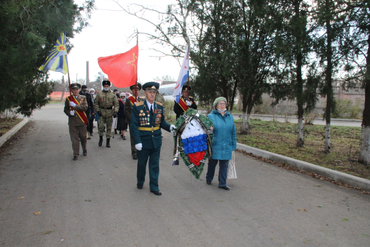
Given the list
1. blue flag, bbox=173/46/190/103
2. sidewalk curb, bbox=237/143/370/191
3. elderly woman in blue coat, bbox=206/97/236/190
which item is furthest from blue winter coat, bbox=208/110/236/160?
sidewalk curb, bbox=237/143/370/191

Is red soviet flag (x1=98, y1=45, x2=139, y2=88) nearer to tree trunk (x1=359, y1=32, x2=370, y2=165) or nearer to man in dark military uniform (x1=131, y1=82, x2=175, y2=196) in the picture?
man in dark military uniform (x1=131, y1=82, x2=175, y2=196)

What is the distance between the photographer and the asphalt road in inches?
148

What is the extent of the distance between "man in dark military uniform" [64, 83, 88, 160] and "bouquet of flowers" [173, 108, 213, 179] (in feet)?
12.5

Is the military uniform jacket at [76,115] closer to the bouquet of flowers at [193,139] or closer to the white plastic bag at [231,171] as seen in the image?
the bouquet of flowers at [193,139]

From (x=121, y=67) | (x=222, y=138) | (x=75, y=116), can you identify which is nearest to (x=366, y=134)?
(x=222, y=138)

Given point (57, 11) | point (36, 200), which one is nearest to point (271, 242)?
point (36, 200)

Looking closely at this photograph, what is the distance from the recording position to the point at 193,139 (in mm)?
5668

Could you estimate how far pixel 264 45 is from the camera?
11875mm

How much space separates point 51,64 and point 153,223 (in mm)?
6386

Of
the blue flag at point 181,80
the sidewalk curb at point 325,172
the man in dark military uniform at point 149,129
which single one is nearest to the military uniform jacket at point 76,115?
the blue flag at point 181,80

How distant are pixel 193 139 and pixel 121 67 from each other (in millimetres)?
2450

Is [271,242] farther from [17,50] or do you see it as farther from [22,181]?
[17,50]

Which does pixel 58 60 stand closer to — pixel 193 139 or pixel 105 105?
pixel 105 105

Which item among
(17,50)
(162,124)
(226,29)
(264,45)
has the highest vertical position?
(226,29)
